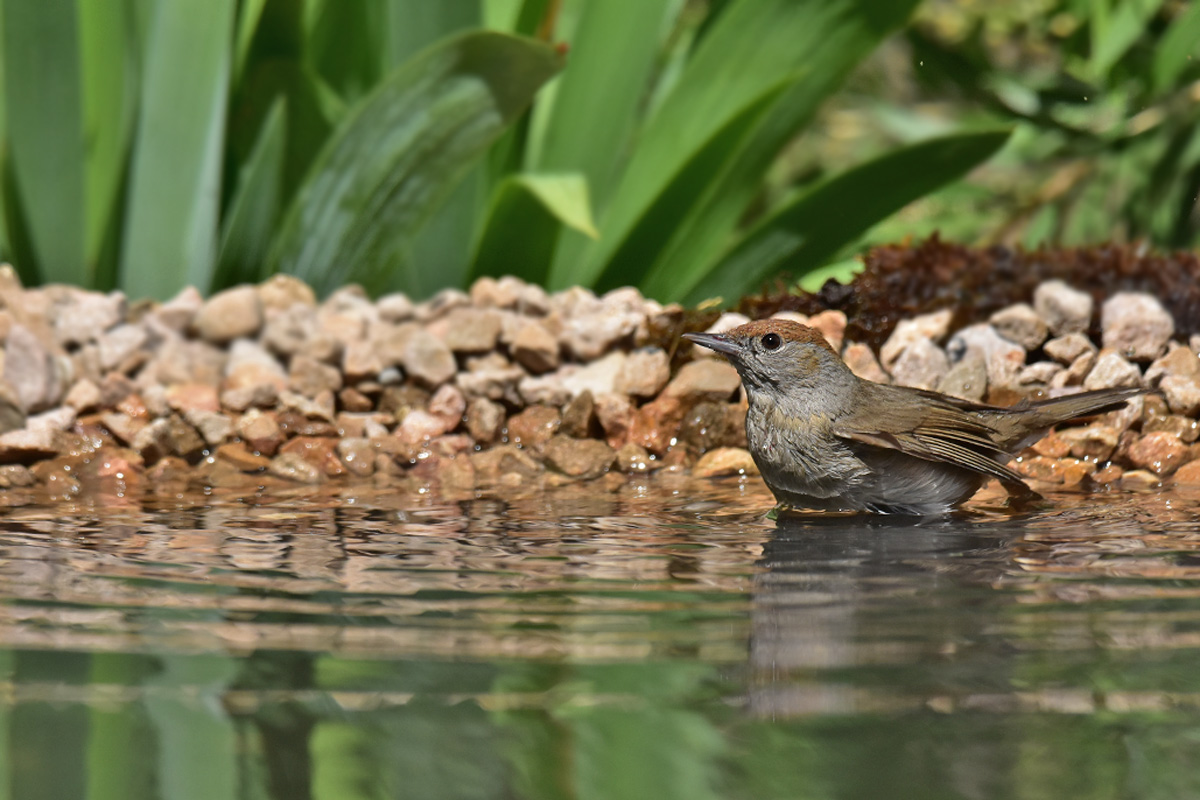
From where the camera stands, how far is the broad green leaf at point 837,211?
14.8 ft

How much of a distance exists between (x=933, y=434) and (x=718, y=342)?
595 millimetres

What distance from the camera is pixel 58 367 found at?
13.4 ft

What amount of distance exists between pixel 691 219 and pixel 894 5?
1067mm

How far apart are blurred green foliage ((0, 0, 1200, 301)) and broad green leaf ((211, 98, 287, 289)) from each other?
10 millimetres

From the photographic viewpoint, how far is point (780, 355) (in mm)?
3297

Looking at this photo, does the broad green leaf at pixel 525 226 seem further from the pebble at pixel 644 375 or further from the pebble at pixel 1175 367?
the pebble at pixel 1175 367

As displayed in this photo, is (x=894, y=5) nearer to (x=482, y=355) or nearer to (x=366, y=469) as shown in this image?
(x=482, y=355)

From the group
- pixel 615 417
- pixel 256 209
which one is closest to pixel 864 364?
pixel 615 417

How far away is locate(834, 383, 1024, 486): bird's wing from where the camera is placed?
3.12m

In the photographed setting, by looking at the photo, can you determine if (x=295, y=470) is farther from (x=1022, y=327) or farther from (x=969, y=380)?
(x=1022, y=327)

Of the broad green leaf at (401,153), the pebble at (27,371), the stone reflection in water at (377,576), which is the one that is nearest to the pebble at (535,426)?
the stone reflection in water at (377,576)

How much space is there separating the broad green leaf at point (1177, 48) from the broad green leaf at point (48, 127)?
4.44m

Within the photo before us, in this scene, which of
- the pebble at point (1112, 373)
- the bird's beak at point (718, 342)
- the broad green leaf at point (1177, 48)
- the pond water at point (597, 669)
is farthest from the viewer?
the broad green leaf at point (1177, 48)

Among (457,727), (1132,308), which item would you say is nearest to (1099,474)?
(1132,308)
